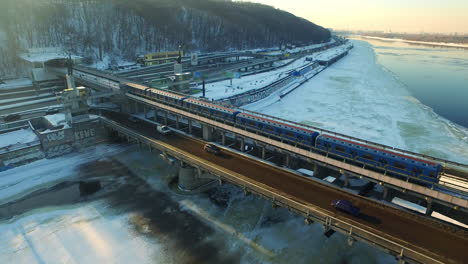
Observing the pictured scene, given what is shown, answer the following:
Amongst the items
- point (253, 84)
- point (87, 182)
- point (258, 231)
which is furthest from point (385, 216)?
point (253, 84)

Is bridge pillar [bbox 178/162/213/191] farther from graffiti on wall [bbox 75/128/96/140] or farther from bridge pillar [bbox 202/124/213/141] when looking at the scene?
graffiti on wall [bbox 75/128/96/140]

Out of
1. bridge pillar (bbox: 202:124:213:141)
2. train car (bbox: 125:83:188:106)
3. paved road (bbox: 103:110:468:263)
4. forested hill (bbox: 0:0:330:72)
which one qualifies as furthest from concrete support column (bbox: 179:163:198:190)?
forested hill (bbox: 0:0:330:72)

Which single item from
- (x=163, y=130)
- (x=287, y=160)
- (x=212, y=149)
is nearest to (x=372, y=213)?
(x=287, y=160)

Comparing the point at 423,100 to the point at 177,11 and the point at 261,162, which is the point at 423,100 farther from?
the point at 177,11

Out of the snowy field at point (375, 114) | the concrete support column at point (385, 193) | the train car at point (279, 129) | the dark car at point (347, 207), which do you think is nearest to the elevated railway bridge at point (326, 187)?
the concrete support column at point (385, 193)

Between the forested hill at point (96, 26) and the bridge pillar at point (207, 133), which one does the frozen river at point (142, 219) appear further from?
the forested hill at point (96, 26)

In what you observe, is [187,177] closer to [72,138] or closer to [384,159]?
[384,159]
